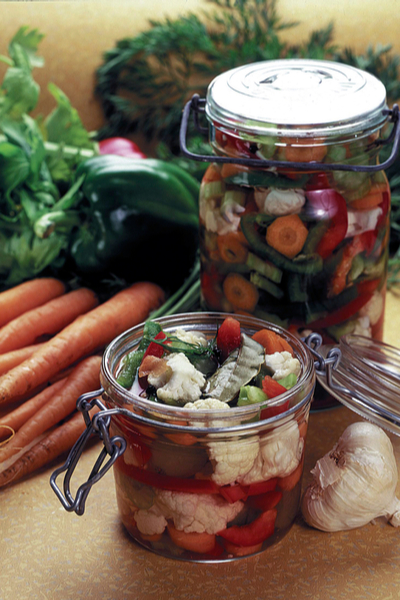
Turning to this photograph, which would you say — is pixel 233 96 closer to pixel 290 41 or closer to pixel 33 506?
pixel 33 506

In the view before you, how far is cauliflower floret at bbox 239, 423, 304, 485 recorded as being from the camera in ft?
2.22

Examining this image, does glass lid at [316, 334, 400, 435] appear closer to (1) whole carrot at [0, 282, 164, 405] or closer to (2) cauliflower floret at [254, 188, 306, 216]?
(2) cauliflower floret at [254, 188, 306, 216]

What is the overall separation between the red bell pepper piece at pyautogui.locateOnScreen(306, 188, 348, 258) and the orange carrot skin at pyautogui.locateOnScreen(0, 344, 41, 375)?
1.60 ft

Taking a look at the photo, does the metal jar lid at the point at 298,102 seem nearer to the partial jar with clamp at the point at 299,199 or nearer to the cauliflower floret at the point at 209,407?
the partial jar with clamp at the point at 299,199

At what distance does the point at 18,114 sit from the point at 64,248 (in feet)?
1.23

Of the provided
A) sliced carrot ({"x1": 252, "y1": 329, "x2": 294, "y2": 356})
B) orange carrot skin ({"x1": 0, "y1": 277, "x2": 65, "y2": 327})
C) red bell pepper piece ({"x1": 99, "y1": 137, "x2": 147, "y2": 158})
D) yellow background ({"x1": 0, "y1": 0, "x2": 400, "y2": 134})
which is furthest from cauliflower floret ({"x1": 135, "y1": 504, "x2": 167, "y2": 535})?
yellow background ({"x1": 0, "y1": 0, "x2": 400, "y2": 134})

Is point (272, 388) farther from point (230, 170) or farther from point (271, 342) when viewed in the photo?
point (230, 170)

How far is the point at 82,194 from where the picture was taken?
1.25 meters

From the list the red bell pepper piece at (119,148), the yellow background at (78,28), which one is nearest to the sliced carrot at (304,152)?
the red bell pepper piece at (119,148)

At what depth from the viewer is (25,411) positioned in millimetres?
962

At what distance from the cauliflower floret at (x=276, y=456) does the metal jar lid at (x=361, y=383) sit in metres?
0.10

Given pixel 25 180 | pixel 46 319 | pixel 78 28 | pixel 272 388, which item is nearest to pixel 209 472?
pixel 272 388

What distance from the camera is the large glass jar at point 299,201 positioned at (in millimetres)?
847

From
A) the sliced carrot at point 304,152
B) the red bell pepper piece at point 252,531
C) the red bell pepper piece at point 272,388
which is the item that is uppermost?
the sliced carrot at point 304,152
